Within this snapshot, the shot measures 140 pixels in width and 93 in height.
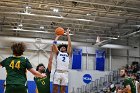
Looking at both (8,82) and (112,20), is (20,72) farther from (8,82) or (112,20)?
(112,20)

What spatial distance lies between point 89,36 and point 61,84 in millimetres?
15032

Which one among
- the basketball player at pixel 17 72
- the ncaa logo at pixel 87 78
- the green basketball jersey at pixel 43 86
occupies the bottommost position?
the ncaa logo at pixel 87 78

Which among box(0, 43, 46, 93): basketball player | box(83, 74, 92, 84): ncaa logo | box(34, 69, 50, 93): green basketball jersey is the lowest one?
box(83, 74, 92, 84): ncaa logo

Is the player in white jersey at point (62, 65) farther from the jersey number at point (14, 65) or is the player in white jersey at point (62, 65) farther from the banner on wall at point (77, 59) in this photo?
the banner on wall at point (77, 59)

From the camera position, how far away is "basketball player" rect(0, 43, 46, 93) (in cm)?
460

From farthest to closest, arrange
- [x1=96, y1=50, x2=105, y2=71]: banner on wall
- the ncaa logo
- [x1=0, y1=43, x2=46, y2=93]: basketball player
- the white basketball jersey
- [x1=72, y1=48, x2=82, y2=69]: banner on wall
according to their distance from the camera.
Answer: [x1=96, y1=50, x2=105, y2=71]: banner on wall, the ncaa logo, [x1=72, y1=48, x2=82, y2=69]: banner on wall, the white basketball jersey, [x1=0, y1=43, x2=46, y2=93]: basketball player

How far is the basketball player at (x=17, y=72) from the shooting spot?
15.1ft

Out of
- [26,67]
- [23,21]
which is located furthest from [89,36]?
[26,67]

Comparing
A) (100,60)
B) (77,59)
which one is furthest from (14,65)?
(100,60)

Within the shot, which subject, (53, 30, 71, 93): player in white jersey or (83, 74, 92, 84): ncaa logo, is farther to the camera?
(83, 74, 92, 84): ncaa logo

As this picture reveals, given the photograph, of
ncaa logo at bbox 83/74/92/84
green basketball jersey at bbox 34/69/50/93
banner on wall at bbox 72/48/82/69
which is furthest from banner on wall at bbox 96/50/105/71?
green basketball jersey at bbox 34/69/50/93

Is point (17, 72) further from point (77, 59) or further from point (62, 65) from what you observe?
point (77, 59)

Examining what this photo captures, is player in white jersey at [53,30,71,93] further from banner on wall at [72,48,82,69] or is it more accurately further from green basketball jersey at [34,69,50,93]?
banner on wall at [72,48,82,69]

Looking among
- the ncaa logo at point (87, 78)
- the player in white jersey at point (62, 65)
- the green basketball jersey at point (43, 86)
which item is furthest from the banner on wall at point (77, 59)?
the green basketball jersey at point (43, 86)
